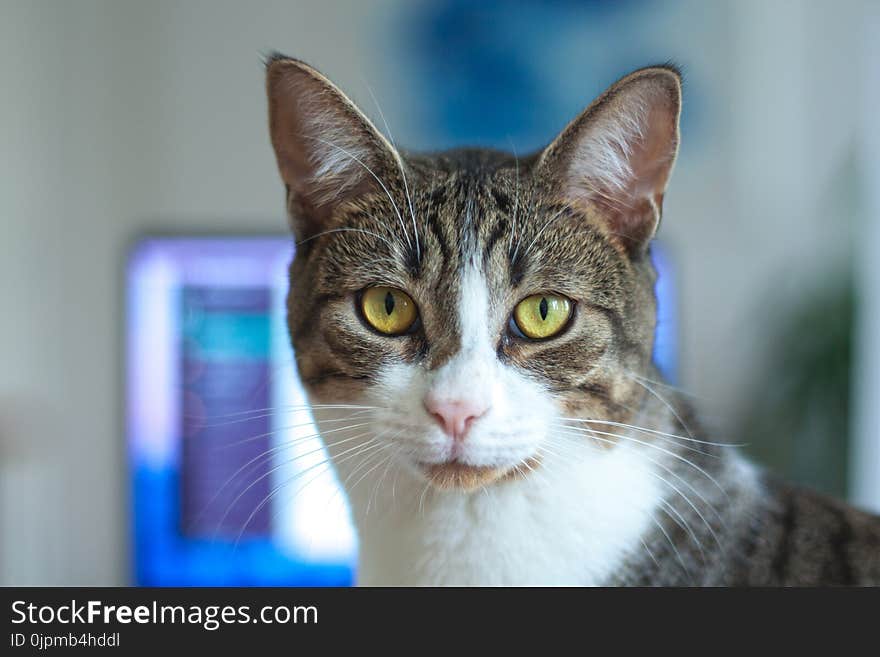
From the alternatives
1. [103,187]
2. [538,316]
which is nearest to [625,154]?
[538,316]

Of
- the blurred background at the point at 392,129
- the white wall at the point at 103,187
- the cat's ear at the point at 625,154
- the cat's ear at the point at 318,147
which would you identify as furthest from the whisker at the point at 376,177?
the white wall at the point at 103,187

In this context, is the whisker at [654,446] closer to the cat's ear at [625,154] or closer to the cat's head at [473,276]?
the cat's head at [473,276]

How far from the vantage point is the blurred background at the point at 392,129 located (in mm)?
1929

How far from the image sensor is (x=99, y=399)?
2.10 m

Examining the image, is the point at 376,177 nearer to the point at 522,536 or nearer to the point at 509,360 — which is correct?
the point at 509,360

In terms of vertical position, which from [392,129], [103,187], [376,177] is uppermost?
[392,129]

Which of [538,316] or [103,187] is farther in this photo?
[103,187]

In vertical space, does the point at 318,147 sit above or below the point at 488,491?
above

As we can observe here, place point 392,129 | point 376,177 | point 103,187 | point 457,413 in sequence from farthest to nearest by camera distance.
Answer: point 103,187, point 392,129, point 376,177, point 457,413

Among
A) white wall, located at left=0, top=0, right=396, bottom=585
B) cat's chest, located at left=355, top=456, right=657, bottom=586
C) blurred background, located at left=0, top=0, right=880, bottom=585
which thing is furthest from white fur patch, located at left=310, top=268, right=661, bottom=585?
white wall, located at left=0, top=0, right=396, bottom=585

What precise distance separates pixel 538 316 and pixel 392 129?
1564 mm

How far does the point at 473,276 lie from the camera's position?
1.70 ft
